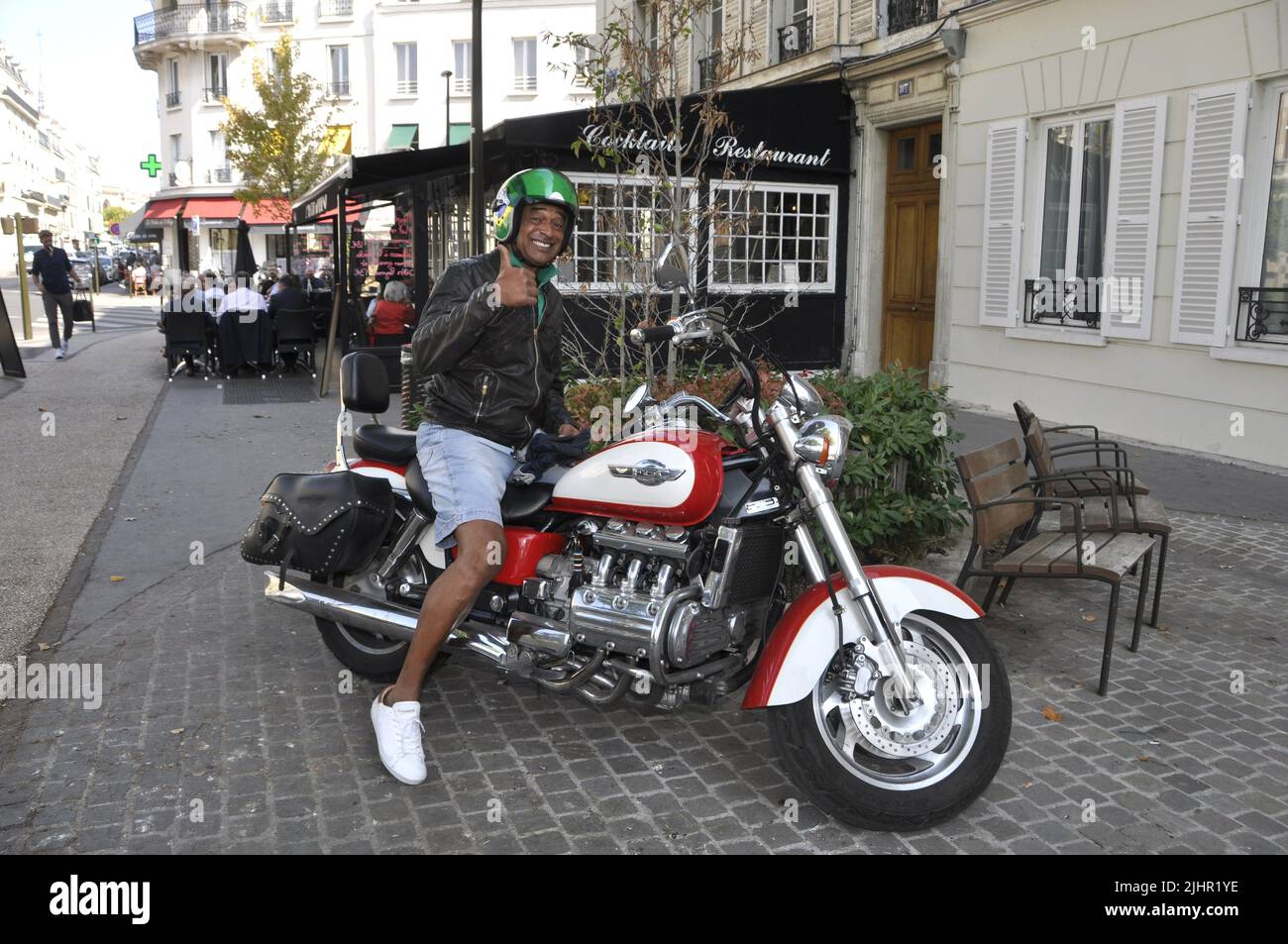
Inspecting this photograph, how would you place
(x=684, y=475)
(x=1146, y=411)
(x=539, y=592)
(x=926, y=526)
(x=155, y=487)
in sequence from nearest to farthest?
(x=684, y=475), (x=539, y=592), (x=926, y=526), (x=155, y=487), (x=1146, y=411)

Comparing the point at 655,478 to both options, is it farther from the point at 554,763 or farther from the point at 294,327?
the point at 294,327

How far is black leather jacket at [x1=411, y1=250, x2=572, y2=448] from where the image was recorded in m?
3.68

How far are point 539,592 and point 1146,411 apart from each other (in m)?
8.06

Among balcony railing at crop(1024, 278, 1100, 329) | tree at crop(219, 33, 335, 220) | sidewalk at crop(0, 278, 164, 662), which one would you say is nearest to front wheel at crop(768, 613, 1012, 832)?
sidewalk at crop(0, 278, 164, 662)

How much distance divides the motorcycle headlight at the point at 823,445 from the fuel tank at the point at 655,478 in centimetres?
31

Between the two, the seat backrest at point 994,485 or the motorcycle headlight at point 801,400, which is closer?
the motorcycle headlight at point 801,400

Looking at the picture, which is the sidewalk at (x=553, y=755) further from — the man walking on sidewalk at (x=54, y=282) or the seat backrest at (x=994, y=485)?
the man walking on sidewalk at (x=54, y=282)

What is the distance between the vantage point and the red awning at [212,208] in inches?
1808

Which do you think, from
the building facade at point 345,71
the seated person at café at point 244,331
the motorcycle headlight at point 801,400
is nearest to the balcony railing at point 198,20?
the building facade at point 345,71

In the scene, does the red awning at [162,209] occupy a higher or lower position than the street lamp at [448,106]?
lower
